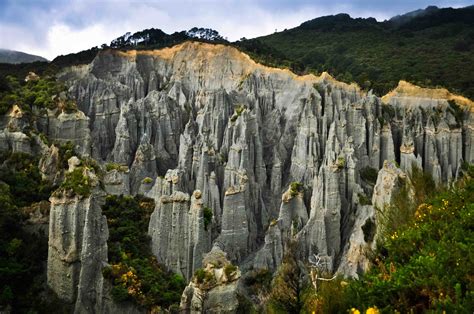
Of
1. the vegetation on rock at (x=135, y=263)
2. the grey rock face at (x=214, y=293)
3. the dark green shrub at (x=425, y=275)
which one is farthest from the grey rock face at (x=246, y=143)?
the dark green shrub at (x=425, y=275)

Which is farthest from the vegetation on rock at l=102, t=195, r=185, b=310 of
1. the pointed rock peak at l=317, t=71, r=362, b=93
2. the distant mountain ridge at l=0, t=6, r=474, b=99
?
the distant mountain ridge at l=0, t=6, r=474, b=99

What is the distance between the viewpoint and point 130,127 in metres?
49.2

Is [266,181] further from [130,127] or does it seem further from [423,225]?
[423,225]

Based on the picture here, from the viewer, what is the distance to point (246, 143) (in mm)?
42844

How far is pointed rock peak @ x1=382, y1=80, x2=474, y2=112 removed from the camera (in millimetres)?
45219

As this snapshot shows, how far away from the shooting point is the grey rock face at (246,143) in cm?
3231

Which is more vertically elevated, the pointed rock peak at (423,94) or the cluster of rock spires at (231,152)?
the pointed rock peak at (423,94)

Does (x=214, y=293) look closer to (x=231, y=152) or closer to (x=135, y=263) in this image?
(x=135, y=263)

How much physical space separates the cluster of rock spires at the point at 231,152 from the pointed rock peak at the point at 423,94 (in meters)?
0.14

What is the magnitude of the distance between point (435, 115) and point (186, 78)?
27.5m

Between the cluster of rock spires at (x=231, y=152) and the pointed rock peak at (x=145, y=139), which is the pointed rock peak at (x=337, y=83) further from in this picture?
the pointed rock peak at (x=145, y=139)

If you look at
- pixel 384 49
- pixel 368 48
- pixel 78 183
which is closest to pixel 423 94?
Result: pixel 384 49

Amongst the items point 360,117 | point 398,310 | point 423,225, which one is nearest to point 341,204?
point 360,117

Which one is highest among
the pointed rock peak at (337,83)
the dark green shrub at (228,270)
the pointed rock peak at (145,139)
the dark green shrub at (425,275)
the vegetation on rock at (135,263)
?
the pointed rock peak at (337,83)
